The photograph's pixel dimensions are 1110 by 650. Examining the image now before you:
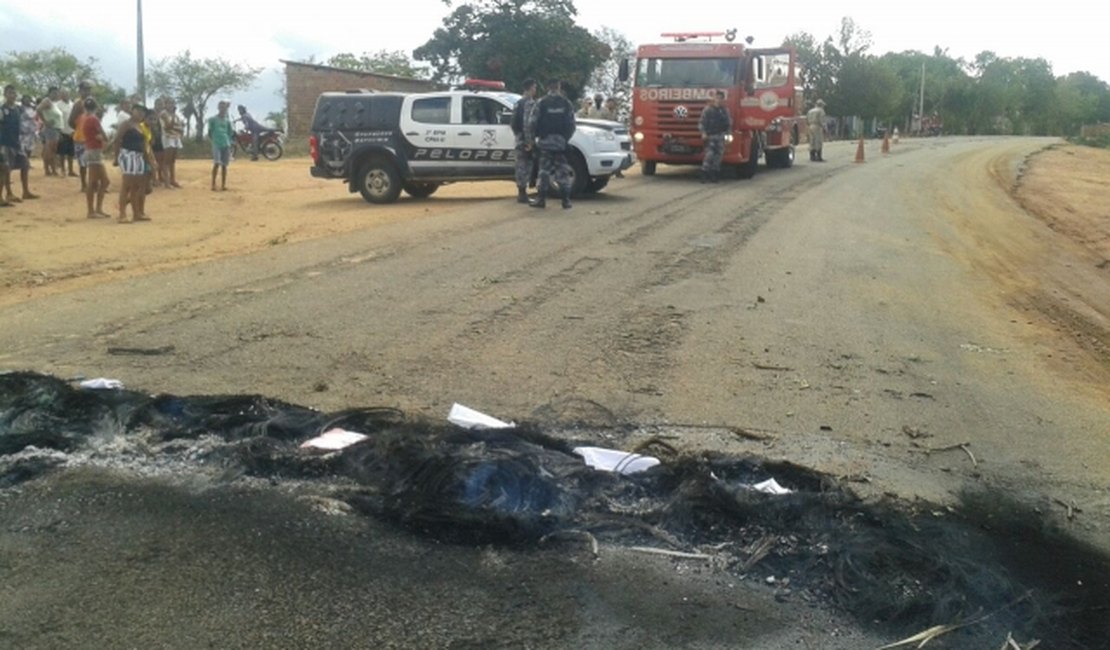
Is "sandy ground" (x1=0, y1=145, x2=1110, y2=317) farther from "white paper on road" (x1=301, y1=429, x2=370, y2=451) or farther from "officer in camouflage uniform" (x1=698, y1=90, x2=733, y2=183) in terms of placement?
"white paper on road" (x1=301, y1=429, x2=370, y2=451)

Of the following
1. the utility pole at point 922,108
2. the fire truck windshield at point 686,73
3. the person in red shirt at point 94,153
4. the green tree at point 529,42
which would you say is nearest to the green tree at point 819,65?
the utility pole at point 922,108

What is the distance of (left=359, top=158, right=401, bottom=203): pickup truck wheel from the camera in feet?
61.3

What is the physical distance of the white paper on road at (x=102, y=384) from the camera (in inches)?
265

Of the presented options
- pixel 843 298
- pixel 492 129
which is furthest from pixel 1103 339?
pixel 492 129

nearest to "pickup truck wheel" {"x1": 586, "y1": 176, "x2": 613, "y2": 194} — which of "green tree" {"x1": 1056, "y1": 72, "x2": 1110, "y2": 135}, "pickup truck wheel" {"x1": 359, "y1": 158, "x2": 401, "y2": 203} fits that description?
"pickup truck wheel" {"x1": 359, "y1": 158, "x2": 401, "y2": 203}

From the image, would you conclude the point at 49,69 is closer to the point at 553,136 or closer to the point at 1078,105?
the point at 553,136

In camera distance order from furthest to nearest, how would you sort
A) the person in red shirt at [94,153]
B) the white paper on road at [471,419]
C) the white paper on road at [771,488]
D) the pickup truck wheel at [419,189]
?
the pickup truck wheel at [419,189] < the person in red shirt at [94,153] < the white paper on road at [471,419] < the white paper on road at [771,488]

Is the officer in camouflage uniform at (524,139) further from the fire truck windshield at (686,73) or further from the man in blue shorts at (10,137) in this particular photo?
the man in blue shorts at (10,137)

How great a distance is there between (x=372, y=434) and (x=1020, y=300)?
777cm

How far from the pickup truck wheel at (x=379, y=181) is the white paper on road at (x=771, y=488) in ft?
46.3

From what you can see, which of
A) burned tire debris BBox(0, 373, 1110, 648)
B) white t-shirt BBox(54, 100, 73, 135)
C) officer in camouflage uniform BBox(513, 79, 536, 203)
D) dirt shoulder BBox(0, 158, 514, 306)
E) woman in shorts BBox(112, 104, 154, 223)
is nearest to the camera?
burned tire debris BBox(0, 373, 1110, 648)

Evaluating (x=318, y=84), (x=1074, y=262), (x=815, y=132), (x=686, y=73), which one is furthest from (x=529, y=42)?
(x=1074, y=262)

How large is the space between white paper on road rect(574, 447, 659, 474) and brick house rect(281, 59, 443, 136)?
35923 mm

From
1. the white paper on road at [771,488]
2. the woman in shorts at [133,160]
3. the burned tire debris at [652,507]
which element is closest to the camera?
the burned tire debris at [652,507]
